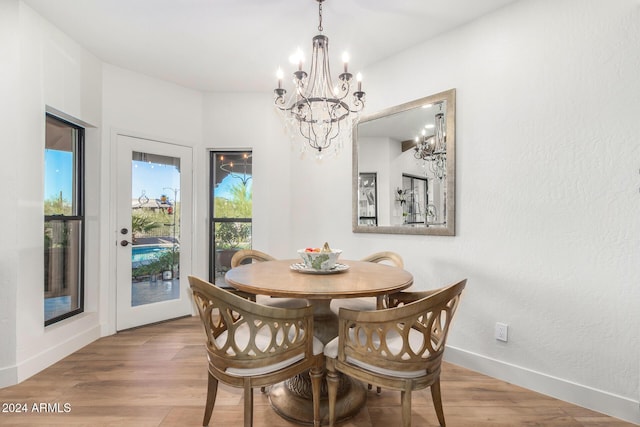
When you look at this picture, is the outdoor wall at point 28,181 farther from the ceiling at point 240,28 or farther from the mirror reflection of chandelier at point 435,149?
the mirror reflection of chandelier at point 435,149

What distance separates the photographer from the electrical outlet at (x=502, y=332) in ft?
7.21

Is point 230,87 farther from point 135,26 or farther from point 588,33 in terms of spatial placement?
point 588,33

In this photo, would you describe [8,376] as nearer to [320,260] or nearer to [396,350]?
[320,260]

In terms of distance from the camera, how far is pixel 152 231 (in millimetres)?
3420

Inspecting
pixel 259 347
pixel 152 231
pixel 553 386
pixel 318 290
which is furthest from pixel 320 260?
pixel 152 231

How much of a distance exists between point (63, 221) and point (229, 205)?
1576 mm

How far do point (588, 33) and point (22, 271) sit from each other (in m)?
3.99

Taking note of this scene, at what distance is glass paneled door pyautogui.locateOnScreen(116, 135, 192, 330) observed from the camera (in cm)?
319

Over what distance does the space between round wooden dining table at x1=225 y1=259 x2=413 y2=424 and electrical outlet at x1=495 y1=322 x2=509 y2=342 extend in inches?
36.0

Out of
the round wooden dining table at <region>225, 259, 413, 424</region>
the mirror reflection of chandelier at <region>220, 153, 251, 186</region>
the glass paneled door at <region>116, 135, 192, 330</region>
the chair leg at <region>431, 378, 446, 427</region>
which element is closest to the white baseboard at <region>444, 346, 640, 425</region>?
the chair leg at <region>431, 378, 446, 427</region>

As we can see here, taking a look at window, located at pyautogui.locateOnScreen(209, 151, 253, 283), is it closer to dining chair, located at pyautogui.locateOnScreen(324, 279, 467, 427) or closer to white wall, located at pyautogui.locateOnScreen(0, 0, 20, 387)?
white wall, located at pyautogui.locateOnScreen(0, 0, 20, 387)

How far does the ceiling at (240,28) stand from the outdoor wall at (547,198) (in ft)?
0.95

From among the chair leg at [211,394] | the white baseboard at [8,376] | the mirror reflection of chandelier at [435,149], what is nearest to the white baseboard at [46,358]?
the white baseboard at [8,376]

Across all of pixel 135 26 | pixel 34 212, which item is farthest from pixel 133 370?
pixel 135 26
